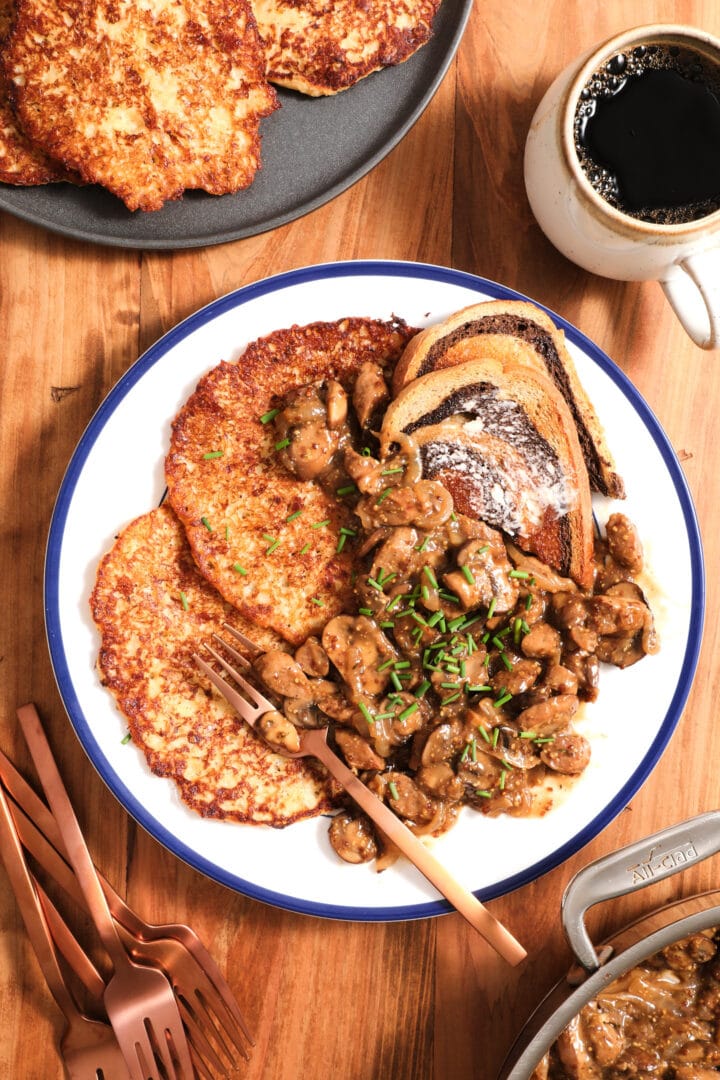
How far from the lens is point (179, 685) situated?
2262 millimetres

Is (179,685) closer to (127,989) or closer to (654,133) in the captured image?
(127,989)

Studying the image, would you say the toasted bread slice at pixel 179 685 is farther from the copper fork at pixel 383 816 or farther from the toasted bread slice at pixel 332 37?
the toasted bread slice at pixel 332 37

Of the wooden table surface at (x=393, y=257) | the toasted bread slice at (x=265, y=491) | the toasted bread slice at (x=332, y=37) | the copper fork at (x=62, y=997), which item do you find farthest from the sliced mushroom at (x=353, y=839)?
the toasted bread slice at (x=332, y=37)

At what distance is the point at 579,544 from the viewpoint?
2295mm

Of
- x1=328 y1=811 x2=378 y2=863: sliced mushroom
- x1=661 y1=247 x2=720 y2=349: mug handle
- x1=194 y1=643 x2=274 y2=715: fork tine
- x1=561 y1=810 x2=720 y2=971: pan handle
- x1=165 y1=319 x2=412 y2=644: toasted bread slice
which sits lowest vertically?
x1=328 y1=811 x2=378 y2=863: sliced mushroom

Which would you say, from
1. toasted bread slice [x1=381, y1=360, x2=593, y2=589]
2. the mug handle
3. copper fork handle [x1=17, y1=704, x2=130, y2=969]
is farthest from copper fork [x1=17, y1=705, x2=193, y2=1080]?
the mug handle

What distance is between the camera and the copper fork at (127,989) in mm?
2295

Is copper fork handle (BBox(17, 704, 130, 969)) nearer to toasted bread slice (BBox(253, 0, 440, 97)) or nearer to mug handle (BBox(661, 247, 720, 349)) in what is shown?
toasted bread slice (BBox(253, 0, 440, 97))

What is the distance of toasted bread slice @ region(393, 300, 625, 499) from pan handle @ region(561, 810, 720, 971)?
92 cm

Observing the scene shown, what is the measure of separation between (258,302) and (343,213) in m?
0.43

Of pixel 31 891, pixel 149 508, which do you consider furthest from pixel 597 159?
pixel 31 891

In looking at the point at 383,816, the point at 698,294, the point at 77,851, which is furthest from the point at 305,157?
the point at 77,851

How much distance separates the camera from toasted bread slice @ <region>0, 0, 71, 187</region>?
213 centimetres

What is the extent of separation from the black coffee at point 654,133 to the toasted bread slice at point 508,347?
1.17 feet
